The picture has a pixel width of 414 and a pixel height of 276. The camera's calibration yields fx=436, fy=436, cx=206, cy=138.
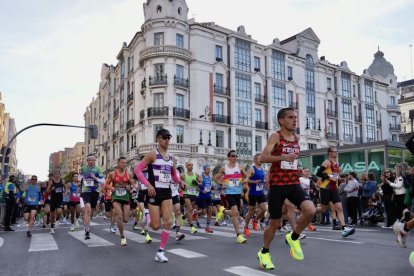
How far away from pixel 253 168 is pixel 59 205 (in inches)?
264

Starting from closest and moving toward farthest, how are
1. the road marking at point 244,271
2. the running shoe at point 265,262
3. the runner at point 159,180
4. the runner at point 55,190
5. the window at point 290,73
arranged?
the road marking at point 244,271
the running shoe at point 265,262
the runner at point 159,180
the runner at point 55,190
the window at point 290,73

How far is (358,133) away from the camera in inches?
2603

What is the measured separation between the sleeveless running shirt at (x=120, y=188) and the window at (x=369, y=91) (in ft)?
211

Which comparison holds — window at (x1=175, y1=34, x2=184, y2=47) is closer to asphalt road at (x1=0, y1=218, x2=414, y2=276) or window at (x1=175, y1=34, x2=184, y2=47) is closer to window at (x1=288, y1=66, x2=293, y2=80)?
window at (x1=288, y1=66, x2=293, y2=80)

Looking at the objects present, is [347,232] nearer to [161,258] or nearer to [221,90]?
[161,258]

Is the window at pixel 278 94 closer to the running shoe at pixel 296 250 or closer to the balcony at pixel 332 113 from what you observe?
the balcony at pixel 332 113

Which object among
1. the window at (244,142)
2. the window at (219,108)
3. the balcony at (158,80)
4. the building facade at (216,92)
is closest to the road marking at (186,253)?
the building facade at (216,92)

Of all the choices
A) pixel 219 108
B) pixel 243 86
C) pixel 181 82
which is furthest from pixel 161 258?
pixel 243 86

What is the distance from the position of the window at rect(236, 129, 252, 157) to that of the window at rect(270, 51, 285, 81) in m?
9.06

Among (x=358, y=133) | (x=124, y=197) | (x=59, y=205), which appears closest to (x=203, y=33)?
(x=358, y=133)

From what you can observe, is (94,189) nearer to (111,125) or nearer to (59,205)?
(59,205)

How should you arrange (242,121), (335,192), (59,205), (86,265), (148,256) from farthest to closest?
(242,121), (59,205), (335,192), (148,256), (86,265)

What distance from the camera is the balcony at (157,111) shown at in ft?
147

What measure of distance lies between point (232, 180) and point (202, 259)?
153 inches
